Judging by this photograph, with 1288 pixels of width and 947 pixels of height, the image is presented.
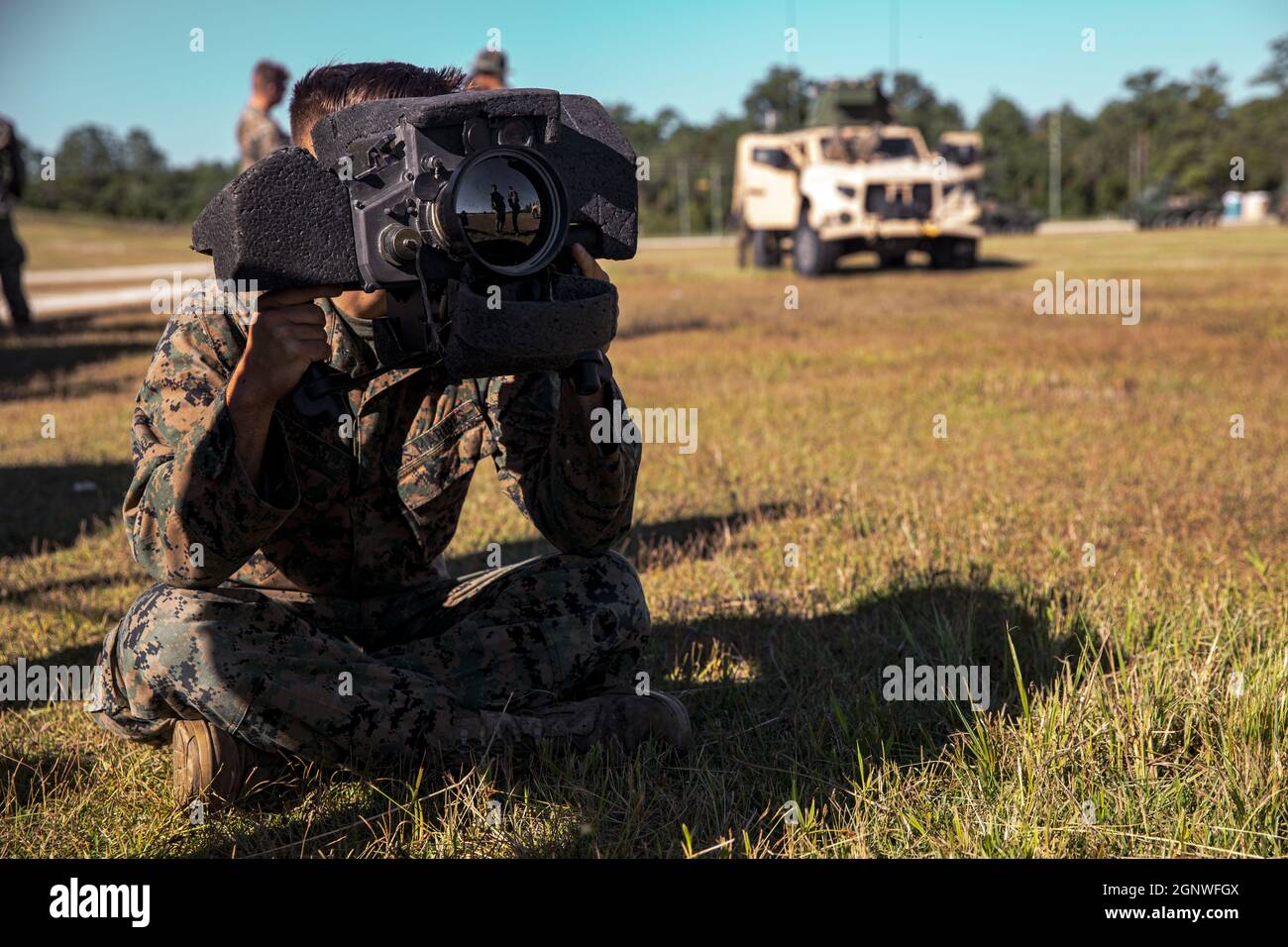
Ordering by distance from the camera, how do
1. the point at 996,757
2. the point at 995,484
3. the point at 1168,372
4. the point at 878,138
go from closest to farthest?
1. the point at 996,757
2. the point at 995,484
3. the point at 1168,372
4. the point at 878,138

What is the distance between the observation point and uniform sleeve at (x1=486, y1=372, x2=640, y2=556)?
2.65m

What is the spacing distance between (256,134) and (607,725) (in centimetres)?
731

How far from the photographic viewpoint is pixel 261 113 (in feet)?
29.9

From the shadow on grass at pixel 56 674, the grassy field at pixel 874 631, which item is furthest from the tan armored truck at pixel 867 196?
the shadow on grass at pixel 56 674

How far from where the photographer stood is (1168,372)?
8.70 m

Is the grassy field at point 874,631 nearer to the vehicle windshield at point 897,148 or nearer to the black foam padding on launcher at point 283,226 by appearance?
the black foam padding on launcher at point 283,226

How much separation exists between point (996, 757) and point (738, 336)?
360 inches

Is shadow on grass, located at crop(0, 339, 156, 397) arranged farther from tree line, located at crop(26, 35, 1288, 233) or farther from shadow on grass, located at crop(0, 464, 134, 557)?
tree line, located at crop(26, 35, 1288, 233)

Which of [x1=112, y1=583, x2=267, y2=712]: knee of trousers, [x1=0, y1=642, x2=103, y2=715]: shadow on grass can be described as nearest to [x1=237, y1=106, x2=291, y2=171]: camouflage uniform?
[x1=0, y1=642, x2=103, y2=715]: shadow on grass

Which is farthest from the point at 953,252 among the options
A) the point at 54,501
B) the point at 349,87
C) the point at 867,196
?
the point at 349,87

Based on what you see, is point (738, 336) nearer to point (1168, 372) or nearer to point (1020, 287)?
point (1168, 372)

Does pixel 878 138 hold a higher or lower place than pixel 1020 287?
higher

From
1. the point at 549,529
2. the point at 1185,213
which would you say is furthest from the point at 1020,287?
the point at 1185,213
